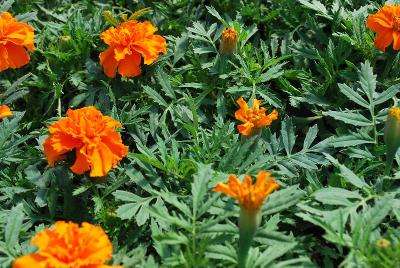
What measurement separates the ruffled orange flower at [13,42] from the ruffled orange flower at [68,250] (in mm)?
863

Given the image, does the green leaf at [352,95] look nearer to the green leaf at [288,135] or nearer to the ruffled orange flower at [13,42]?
the green leaf at [288,135]

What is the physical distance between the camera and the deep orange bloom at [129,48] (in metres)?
2.09

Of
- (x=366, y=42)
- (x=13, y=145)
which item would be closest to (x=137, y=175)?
(x=13, y=145)

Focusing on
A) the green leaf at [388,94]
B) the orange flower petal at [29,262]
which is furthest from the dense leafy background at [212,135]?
the orange flower petal at [29,262]

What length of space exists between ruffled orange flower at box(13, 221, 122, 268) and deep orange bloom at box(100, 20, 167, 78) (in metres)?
0.79

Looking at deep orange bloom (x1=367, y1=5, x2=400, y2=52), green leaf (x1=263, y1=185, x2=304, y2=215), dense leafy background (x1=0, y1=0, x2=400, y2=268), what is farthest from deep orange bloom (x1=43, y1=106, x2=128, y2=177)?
deep orange bloom (x1=367, y1=5, x2=400, y2=52)

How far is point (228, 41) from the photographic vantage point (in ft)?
7.05

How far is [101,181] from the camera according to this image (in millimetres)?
1857

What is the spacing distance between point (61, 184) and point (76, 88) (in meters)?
0.51

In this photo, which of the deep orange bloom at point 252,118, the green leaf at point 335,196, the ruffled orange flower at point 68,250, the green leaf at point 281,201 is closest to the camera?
the ruffled orange flower at point 68,250

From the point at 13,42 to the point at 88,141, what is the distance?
1.92 ft

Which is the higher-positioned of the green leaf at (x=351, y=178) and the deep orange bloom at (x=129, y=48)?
the deep orange bloom at (x=129, y=48)

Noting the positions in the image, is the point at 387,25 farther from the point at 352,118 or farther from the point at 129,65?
the point at 129,65

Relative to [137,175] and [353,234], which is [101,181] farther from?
[353,234]
